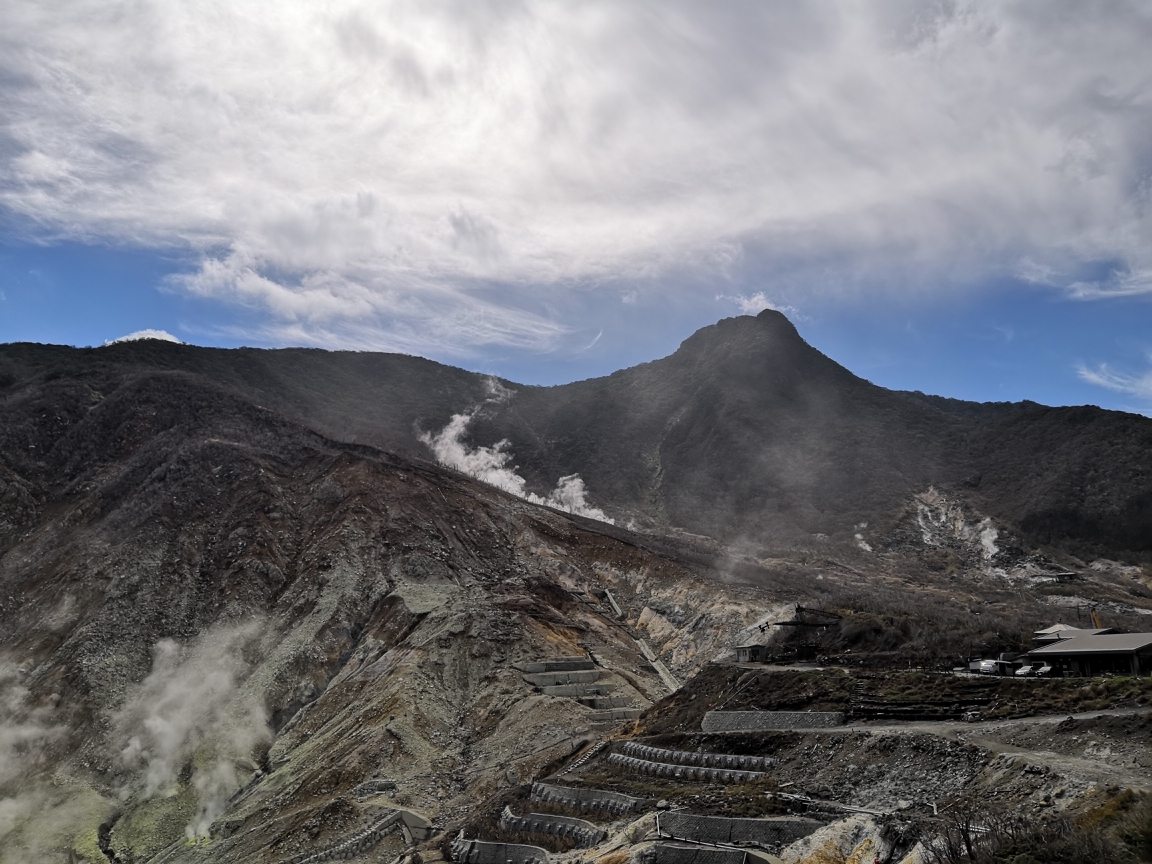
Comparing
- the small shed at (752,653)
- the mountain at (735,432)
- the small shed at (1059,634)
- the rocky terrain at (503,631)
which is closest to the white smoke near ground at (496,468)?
the rocky terrain at (503,631)

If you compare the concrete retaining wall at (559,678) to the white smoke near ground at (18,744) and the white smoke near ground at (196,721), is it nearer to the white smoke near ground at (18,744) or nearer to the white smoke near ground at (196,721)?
the white smoke near ground at (196,721)

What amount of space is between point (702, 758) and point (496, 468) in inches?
3267

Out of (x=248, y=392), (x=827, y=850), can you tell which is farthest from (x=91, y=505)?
(x=827, y=850)

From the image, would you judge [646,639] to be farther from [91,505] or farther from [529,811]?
[91,505]

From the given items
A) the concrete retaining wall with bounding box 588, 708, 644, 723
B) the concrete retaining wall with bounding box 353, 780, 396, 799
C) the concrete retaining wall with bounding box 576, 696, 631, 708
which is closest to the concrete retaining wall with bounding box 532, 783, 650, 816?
the concrete retaining wall with bounding box 353, 780, 396, 799

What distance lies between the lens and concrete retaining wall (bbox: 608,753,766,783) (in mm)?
24188

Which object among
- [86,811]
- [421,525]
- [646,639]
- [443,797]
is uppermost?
[421,525]

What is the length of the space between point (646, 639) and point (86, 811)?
31.2 meters

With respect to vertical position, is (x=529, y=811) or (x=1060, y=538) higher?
(x=1060, y=538)

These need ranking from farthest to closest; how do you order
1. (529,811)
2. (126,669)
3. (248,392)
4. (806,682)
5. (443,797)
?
(248,392) → (126,669) → (443,797) → (806,682) → (529,811)

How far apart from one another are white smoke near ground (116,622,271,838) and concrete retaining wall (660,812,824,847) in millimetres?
25191

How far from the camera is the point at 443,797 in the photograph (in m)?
33.9

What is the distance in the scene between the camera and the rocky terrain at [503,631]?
22.4 metres

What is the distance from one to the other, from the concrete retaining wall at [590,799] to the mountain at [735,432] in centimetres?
6285
